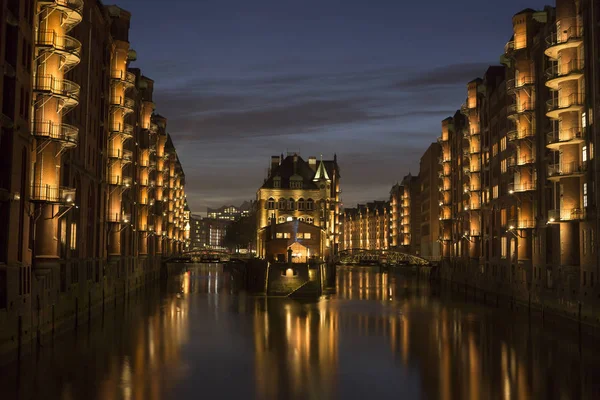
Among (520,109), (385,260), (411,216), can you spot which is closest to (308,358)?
(520,109)

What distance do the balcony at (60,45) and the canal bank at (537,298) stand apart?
1485 inches

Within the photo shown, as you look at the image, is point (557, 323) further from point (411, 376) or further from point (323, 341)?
point (411, 376)

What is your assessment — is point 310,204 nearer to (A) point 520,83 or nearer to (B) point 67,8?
(A) point 520,83

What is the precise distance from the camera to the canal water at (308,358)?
34.0 metres

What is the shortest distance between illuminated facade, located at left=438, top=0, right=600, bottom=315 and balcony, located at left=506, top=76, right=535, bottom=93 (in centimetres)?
10

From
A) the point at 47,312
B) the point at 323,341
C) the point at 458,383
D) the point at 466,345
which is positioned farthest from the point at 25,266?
the point at 466,345

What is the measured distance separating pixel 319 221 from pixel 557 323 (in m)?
91.2

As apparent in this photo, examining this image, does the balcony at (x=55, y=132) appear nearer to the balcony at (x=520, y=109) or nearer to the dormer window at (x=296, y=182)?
the balcony at (x=520, y=109)

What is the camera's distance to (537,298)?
220 ft

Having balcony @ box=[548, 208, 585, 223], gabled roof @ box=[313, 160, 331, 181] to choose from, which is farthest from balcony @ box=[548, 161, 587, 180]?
gabled roof @ box=[313, 160, 331, 181]

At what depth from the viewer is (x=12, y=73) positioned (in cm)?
3797

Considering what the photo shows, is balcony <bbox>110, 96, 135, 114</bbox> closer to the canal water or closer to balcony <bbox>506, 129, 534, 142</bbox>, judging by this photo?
the canal water

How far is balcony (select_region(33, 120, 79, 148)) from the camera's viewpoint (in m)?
42.4

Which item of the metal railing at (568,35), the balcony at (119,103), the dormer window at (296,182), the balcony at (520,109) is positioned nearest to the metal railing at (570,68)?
the metal railing at (568,35)
